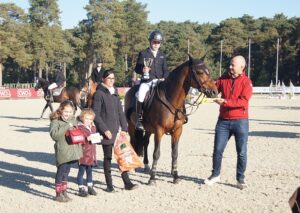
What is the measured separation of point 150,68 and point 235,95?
2.19 meters

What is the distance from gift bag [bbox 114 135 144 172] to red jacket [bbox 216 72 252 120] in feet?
5.75

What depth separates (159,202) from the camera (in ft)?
22.3

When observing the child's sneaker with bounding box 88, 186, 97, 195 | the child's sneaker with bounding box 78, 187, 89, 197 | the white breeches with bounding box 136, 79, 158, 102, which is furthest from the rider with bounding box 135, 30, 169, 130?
the child's sneaker with bounding box 78, 187, 89, 197

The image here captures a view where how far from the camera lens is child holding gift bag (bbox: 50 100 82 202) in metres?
6.80

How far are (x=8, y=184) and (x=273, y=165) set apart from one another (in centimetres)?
565

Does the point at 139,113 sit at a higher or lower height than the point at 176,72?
lower

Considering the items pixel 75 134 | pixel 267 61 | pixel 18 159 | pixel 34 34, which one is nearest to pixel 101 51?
pixel 34 34

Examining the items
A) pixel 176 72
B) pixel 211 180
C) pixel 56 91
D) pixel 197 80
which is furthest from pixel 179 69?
pixel 56 91

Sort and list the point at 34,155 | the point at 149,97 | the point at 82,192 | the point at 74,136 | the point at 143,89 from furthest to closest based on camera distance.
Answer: the point at 34,155 < the point at 143,89 < the point at 149,97 < the point at 82,192 < the point at 74,136

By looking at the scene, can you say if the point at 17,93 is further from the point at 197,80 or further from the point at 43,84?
the point at 197,80

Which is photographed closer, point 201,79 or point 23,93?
point 201,79

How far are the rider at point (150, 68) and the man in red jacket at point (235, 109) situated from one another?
1599 millimetres

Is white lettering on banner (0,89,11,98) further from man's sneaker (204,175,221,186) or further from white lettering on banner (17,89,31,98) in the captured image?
man's sneaker (204,175,221,186)

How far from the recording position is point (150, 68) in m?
8.91
